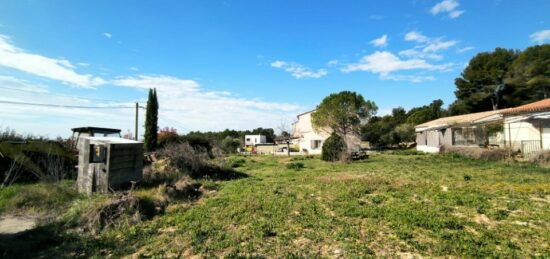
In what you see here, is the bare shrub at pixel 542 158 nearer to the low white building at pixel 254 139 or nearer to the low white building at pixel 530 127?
the low white building at pixel 530 127

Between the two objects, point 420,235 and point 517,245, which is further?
point 420,235

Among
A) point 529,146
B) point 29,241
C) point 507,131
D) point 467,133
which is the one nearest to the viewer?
point 29,241

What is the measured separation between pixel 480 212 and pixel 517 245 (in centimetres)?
158

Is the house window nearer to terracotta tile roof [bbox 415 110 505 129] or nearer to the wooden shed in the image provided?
terracotta tile roof [bbox 415 110 505 129]

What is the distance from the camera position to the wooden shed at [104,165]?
849cm

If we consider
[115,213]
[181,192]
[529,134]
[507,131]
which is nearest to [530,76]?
[507,131]

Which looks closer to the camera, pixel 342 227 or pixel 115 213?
pixel 342 227

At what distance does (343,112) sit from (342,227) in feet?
97.7

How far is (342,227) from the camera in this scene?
204 inches

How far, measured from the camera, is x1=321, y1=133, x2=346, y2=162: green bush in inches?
768

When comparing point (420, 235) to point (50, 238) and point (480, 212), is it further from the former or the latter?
point (50, 238)

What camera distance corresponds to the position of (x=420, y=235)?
15.4 feet

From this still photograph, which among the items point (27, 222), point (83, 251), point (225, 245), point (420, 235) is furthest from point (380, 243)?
point (27, 222)

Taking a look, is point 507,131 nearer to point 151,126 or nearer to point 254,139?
point 151,126
